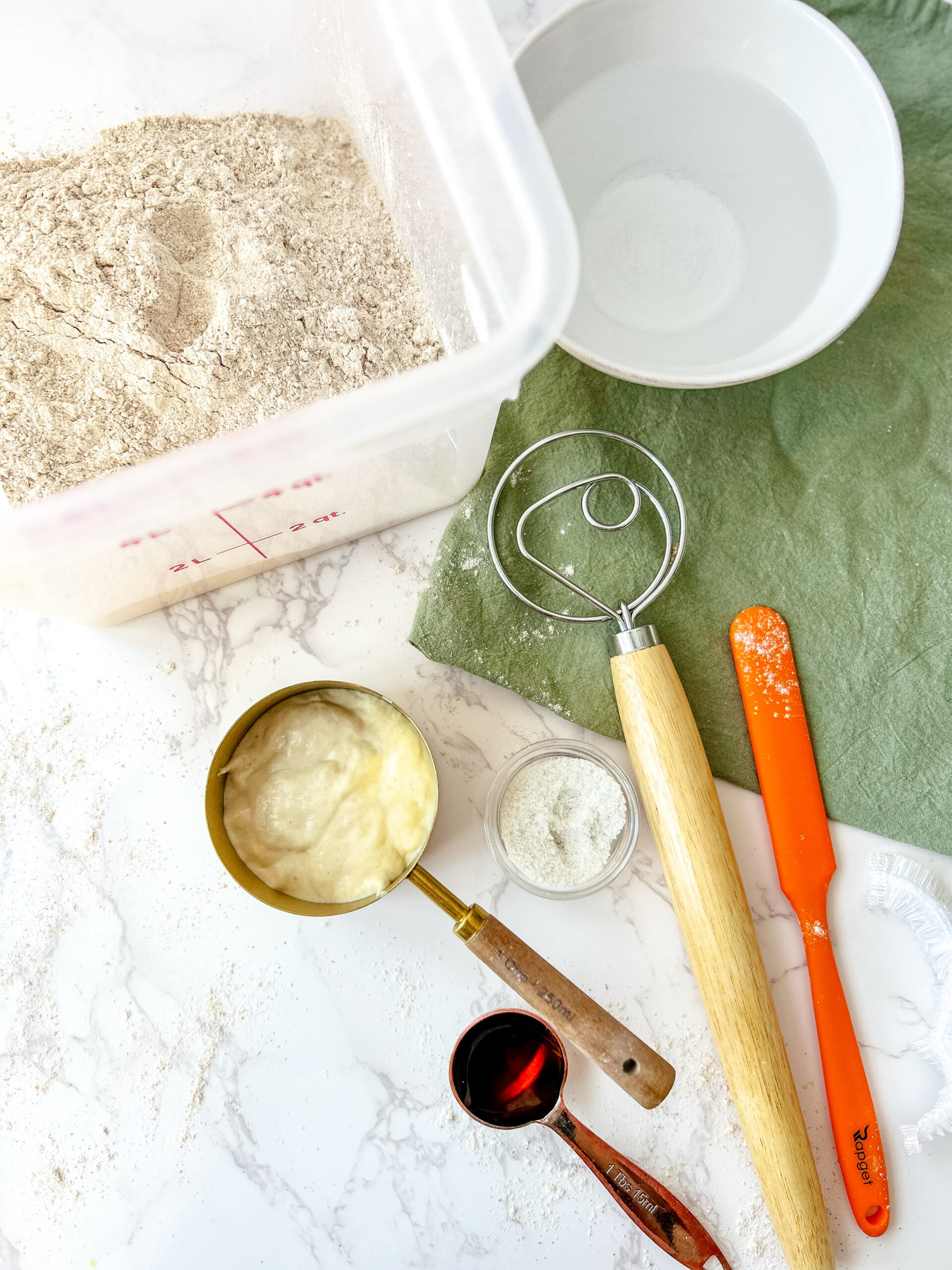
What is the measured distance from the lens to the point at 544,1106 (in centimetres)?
74

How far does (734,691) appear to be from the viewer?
81cm

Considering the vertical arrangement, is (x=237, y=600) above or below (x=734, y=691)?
above

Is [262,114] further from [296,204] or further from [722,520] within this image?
[722,520]

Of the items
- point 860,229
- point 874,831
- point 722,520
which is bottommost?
point 874,831

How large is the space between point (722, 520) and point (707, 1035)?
469mm

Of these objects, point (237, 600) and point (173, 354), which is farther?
point (237, 600)

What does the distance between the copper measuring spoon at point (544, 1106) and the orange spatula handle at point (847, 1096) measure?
13cm

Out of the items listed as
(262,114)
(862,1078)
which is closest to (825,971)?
(862,1078)

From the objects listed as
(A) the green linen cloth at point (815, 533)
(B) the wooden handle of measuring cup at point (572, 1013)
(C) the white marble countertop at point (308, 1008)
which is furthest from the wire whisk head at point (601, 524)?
(B) the wooden handle of measuring cup at point (572, 1013)

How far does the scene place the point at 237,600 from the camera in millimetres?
836

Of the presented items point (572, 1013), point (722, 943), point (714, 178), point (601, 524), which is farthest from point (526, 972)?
point (714, 178)

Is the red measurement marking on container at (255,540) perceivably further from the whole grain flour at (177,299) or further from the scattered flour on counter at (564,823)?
the scattered flour on counter at (564,823)

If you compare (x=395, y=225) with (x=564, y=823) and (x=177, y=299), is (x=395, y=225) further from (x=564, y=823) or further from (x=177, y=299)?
(x=564, y=823)

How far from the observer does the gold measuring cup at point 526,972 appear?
702 mm
